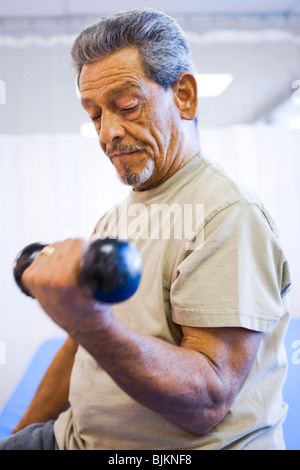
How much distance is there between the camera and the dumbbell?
407 mm

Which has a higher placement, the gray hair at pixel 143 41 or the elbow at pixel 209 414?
the gray hair at pixel 143 41

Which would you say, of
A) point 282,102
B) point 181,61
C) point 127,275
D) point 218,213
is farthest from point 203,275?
point 282,102

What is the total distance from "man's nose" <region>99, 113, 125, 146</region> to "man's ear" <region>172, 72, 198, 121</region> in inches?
5.3

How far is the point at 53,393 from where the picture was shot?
96 cm

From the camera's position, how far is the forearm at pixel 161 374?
0.50m

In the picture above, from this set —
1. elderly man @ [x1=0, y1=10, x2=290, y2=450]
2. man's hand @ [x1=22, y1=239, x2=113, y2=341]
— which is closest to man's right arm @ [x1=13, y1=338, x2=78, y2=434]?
elderly man @ [x1=0, y1=10, x2=290, y2=450]

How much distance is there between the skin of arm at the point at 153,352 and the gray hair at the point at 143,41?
1.58 ft

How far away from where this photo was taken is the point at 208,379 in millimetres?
581

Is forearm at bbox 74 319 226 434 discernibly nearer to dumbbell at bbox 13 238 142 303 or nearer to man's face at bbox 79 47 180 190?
dumbbell at bbox 13 238 142 303

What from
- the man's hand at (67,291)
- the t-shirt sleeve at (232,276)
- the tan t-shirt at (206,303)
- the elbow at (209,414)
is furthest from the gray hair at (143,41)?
the elbow at (209,414)

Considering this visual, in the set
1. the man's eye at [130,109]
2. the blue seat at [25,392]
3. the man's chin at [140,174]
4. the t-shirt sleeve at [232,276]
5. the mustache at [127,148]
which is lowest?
the blue seat at [25,392]

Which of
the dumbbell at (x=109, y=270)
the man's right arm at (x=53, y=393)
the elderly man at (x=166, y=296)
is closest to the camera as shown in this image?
the dumbbell at (x=109, y=270)

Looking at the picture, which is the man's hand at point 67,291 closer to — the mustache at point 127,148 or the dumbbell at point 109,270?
the dumbbell at point 109,270

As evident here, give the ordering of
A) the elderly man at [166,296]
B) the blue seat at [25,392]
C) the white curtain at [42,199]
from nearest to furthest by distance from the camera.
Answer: the elderly man at [166,296]
the blue seat at [25,392]
the white curtain at [42,199]
